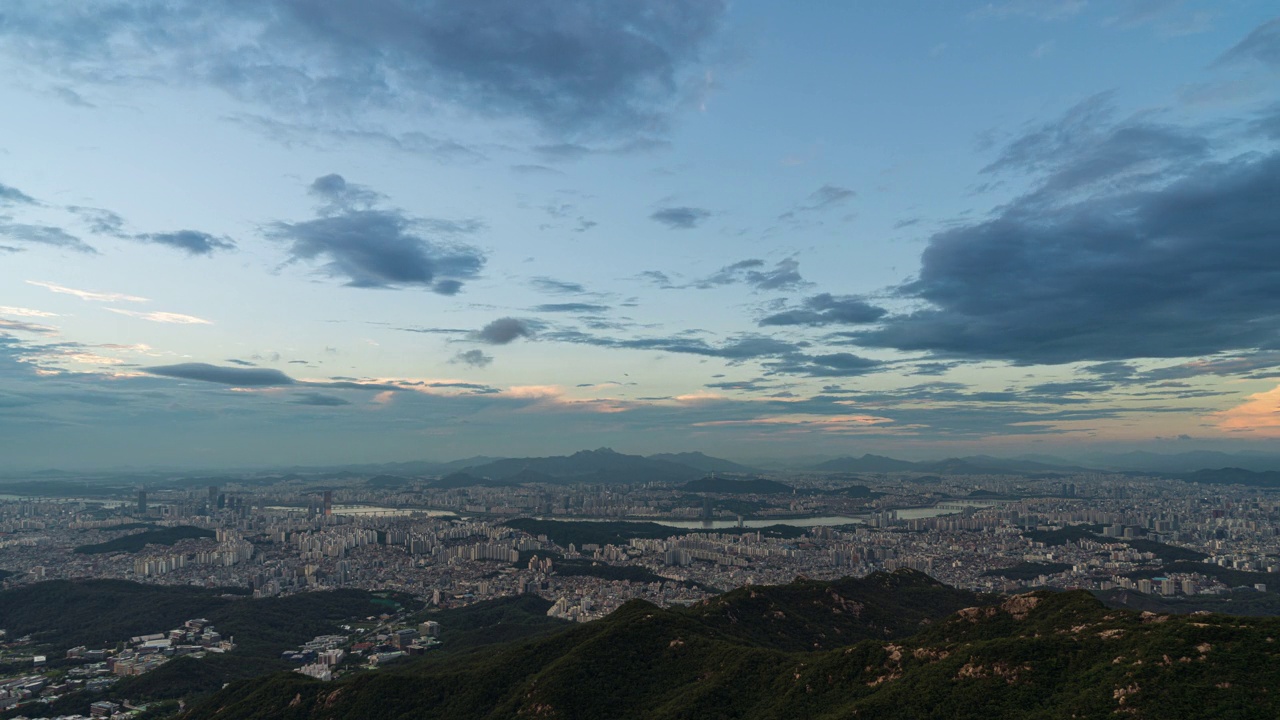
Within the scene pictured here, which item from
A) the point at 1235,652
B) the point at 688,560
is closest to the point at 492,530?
the point at 688,560

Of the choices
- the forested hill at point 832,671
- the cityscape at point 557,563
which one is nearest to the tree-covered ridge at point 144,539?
the cityscape at point 557,563

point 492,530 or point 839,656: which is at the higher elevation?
point 839,656

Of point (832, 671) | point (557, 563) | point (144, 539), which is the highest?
point (832, 671)

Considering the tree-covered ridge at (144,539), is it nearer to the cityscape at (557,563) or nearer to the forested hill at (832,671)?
the cityscape at (557,563)

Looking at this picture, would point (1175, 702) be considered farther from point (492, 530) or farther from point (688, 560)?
point (492, 530)

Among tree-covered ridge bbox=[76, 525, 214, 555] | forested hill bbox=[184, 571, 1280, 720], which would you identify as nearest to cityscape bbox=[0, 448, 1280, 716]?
tree-covered ridge bbox=[76, 525, 214, 555]

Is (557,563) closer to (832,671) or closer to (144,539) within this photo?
(144,539)

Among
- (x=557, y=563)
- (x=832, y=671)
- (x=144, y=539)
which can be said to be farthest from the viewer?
(x=144, y=539)

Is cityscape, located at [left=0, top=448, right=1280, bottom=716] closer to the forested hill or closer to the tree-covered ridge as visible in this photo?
the tree-covered ridge

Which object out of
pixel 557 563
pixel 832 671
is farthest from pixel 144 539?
pixel 832 671
